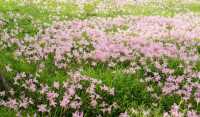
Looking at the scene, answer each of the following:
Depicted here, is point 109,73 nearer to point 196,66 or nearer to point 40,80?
point 40,80

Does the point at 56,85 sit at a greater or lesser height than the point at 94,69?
greater

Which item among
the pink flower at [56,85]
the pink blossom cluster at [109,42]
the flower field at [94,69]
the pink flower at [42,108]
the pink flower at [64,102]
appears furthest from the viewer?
the pink blossom cluster at [109,42]

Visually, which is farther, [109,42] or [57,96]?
[109,42]

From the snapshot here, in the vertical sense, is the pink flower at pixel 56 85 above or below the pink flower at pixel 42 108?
above

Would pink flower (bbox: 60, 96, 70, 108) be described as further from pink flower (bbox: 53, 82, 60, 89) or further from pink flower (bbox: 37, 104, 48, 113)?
pink flower (bbox: 53, 82, 60, 89)

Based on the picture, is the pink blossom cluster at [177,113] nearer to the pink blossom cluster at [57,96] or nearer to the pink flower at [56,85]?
the pink blossom cluster at [57,96]

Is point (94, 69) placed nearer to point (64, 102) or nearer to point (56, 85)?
point (56, 85)

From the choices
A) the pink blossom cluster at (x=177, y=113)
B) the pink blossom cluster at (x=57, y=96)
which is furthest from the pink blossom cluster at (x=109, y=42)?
the pink blossom cluster at (x=177, y=113)

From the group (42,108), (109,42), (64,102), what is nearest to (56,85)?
(64,102)

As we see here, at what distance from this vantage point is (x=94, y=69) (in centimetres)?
1089

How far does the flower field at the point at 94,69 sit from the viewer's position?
870 centimetres

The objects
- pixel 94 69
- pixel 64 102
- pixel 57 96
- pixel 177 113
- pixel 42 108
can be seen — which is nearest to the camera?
pixel 42 108

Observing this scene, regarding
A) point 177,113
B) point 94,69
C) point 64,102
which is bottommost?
point 177,113

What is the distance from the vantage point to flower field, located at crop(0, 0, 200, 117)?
870cm
